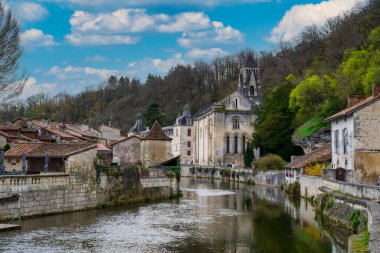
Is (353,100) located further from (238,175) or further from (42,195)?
(238,175)

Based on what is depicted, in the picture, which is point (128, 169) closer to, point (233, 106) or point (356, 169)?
point (356, 169)

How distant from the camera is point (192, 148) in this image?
106 m

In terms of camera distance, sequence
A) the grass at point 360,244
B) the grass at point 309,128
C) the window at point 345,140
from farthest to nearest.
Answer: the grass at point 309,128
the window at point 345,140
the grass at point 360,244

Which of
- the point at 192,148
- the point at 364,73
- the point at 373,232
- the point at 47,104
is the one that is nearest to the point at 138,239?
the point at 373,232

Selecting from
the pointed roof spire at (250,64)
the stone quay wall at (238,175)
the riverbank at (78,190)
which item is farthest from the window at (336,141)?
the pointed roof spire at (250,64)

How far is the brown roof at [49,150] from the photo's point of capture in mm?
32125

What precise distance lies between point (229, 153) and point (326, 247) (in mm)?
68165

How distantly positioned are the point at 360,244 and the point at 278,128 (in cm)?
4882

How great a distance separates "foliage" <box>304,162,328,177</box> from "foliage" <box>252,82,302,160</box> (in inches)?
757

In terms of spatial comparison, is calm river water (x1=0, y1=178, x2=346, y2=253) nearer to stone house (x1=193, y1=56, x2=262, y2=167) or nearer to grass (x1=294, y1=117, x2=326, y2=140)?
grass (x1=294, y1=117, x2=326, y2=140)

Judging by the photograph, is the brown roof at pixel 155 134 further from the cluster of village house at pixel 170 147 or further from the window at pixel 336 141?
the window at pixel 336 141

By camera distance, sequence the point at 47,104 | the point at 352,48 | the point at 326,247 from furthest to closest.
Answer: the point at 47,104 → the point at 352,48 → the point at 326,247

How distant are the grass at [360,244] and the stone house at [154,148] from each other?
27.6 meters

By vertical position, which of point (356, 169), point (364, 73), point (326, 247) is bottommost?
point (326, 247)
